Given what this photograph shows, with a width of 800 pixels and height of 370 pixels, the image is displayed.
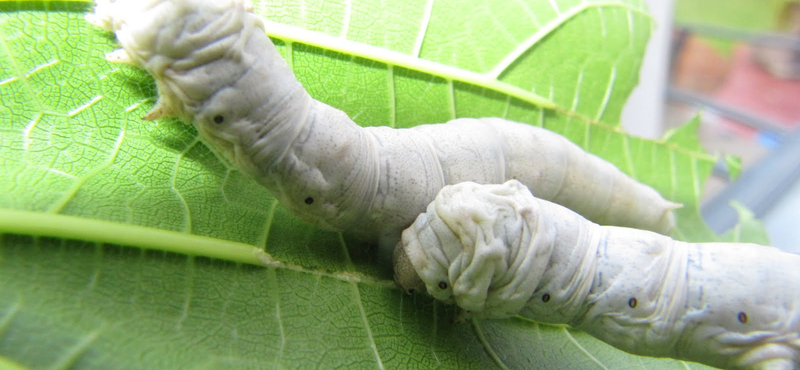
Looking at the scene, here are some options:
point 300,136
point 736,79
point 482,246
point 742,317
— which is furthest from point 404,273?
point 736,79

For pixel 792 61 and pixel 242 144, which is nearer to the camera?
pixel 242 144

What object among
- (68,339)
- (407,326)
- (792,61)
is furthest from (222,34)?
(792,61)

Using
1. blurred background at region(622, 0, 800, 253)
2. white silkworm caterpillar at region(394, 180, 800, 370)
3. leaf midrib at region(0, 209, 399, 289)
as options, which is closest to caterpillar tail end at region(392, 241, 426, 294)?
white silkworm caterpillar at region(394, 180, 800, 370)

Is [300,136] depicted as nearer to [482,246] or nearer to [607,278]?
[482,246]

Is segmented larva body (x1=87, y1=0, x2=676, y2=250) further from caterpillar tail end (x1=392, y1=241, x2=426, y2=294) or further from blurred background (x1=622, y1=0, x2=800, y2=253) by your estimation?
blurred background (x1=622, y1=0, x2=800, y2=253)

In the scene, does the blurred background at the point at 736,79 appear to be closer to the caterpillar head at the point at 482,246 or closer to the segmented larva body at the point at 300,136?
the segmented larva body at the point at 300,136

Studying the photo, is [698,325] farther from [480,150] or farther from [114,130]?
[114,130]
